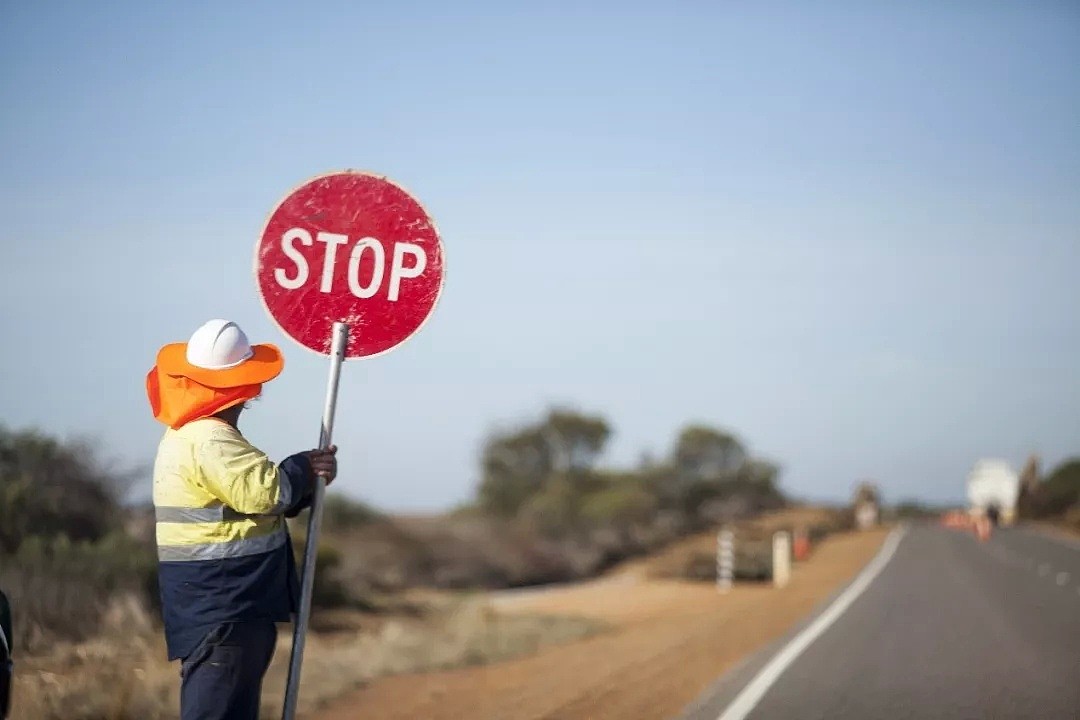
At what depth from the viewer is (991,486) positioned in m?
62.9

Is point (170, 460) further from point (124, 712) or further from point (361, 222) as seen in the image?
point (124, 712)

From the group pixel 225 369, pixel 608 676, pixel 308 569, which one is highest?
pixel 225 369

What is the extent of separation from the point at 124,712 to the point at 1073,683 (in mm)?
7295

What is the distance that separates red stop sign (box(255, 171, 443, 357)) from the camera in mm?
5387

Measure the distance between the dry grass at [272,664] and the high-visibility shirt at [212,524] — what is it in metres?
3.74

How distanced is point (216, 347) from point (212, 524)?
682 millimetres

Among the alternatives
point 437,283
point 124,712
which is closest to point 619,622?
point 124,712

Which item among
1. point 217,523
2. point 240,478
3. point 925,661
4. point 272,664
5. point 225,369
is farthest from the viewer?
point 272,664

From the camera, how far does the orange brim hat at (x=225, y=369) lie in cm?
487

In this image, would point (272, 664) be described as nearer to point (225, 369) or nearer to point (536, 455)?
point (225, 369)

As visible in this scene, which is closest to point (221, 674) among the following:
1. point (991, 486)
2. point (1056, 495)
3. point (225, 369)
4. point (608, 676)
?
point (225, 369)

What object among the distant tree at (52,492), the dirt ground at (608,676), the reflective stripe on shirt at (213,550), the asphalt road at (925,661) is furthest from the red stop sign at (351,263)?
the distant tree at (52,492)

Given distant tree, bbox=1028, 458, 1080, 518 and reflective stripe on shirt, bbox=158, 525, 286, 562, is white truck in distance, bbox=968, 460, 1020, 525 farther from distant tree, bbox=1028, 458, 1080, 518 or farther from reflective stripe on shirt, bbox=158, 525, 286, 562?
reflective stripe on shirt, bbox=158, 525, 286, 562

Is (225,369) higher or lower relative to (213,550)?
higher
